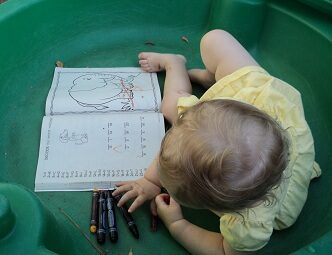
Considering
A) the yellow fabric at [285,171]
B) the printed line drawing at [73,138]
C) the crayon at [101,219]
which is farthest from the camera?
the printed line drawing at [73,138]

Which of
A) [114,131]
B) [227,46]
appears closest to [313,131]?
[227,46]

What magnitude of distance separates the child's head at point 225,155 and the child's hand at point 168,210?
0.66 ft

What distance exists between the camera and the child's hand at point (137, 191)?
785 mm

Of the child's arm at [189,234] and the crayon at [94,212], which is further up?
the child's arm at [189,234]

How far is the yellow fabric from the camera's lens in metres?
0.65

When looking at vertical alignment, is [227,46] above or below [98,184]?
above

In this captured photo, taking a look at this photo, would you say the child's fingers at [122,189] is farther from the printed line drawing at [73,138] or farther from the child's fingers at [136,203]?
the printed line drawing at [73,138]

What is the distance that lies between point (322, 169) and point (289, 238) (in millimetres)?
Result: 160

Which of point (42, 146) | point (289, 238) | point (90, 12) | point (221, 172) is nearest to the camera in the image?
point (221, 172)

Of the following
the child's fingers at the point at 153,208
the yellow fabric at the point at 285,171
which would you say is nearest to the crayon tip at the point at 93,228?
the child's fingers at the point at 153,208

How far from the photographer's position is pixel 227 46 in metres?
0.91

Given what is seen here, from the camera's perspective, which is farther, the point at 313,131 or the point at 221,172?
the point at 313,131

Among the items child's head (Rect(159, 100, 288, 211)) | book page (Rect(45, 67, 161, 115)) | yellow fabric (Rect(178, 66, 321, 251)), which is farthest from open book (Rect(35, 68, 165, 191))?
child's head (Rect(159, 100, 288, 211))

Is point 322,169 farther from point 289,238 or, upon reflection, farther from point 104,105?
point 104,105
